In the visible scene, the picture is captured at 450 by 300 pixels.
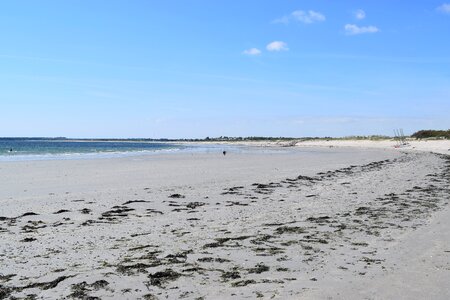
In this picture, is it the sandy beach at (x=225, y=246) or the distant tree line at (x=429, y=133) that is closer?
the sandy beach at (x=225, y=246)

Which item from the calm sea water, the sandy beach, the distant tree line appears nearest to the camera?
the sandy beach

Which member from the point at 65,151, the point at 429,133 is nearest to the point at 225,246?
the point at 65,151

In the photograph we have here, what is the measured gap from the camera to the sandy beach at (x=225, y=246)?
5.07m

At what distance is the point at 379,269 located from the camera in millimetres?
5719

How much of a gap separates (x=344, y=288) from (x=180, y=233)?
3.85 meters

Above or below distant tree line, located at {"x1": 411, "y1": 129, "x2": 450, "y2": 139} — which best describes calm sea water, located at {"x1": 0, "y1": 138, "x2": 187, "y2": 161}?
below

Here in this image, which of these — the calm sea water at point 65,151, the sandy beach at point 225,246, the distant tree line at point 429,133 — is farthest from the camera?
the distant tree line at point 429,133

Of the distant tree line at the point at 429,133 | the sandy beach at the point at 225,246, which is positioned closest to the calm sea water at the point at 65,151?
the sandy beach at the point at 225,246

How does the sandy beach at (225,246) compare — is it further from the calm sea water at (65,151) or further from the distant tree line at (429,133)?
the distant tree line at (429,133)

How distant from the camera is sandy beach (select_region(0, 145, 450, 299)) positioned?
5.07 meters

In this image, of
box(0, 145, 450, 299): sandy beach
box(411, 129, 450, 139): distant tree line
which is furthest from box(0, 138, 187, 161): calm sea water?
box(411, 129, 450, 139): distant tree line

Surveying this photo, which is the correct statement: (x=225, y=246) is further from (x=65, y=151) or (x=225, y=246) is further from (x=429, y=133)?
(x=429, y=133)

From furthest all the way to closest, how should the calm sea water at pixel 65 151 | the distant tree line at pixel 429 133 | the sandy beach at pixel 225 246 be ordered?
the distant tree line at pixel 429 133, the calm sea water at pixel 65 151, the sandy beach at pixel 225 246

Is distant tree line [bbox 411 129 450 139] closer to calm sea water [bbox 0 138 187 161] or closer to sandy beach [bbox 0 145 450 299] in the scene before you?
calm sea water [bbox 0 138 187 161]
